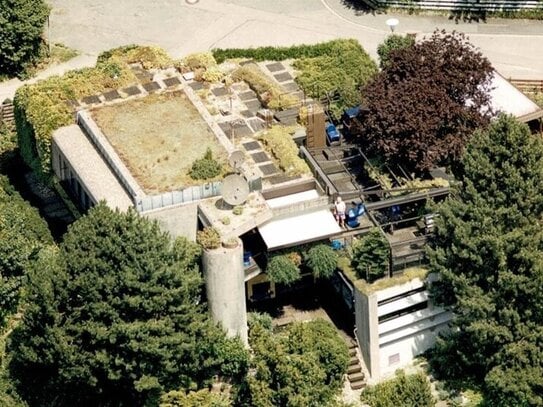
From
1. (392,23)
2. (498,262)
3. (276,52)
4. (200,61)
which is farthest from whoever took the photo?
(276,52)

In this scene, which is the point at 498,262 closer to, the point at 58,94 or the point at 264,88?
the point at 264,88

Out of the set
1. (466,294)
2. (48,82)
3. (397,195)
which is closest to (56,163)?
(48,82)

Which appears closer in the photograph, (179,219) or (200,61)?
(179,219)

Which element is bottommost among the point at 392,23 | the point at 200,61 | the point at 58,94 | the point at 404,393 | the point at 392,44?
the point at 404,393

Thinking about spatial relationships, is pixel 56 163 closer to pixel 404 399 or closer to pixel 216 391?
pixel 216 391

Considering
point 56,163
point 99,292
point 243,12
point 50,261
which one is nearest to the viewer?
point 99,292

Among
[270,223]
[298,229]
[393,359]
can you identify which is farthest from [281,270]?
[393,359]

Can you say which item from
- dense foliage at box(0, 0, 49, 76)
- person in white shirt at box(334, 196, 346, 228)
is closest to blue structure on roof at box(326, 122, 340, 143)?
person in white shirt at box(334, 196, 346, 228)
